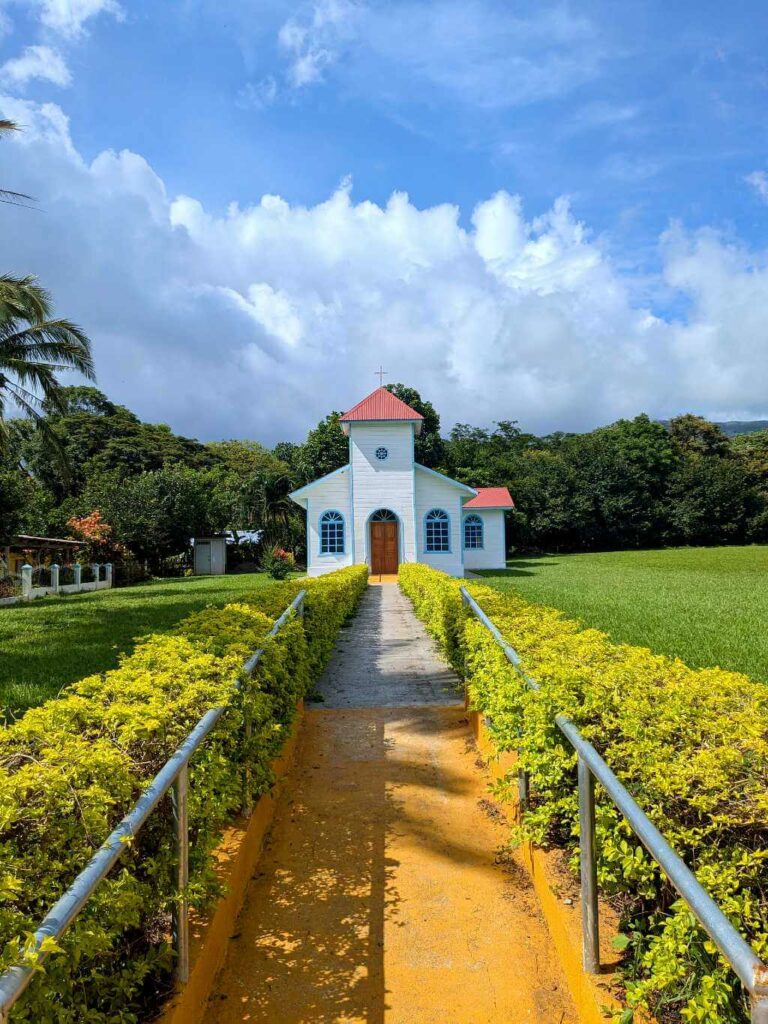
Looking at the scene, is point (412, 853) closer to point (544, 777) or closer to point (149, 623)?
point (544, 777)

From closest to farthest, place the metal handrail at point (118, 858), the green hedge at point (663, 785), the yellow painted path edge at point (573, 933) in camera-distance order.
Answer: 1. the metal handrail at point (118, 858)
2. the green hedge at point (663, 785)
3. the yellow painted path edge at point (573, 933)

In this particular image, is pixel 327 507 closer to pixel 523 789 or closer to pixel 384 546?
pixel 384 546

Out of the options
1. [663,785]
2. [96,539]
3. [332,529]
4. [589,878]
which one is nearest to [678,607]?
[589,878]

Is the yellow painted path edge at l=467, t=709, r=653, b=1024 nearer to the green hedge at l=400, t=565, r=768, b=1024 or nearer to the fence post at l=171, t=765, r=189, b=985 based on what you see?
the green hedge at l=400, t=565, r=768, b=1024

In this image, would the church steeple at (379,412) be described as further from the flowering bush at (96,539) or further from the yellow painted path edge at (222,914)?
the yellow painted path edge at (222,914)

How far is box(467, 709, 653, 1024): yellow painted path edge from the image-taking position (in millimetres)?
2318

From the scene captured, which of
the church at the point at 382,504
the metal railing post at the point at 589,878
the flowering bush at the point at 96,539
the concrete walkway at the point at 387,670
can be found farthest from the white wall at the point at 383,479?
the metal railing post at the point at 589,878

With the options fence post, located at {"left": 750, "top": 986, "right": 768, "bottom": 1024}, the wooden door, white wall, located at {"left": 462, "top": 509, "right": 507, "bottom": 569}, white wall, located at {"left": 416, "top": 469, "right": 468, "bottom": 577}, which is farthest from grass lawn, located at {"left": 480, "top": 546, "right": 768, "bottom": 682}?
white wall, located at {"left": 462, "top": 509, "right": 507, "bottom": 569}

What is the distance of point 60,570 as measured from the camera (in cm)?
2528

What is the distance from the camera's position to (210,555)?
3578 centimetres

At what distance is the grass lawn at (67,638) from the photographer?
290 inches

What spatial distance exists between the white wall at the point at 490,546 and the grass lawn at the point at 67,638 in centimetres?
1559

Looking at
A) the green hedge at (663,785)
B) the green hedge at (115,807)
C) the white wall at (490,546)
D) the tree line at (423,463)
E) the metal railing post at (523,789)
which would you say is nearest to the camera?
the green hedge at (115,807)

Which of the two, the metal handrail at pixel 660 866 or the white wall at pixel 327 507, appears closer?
the metal handrail at pixel 660 866
